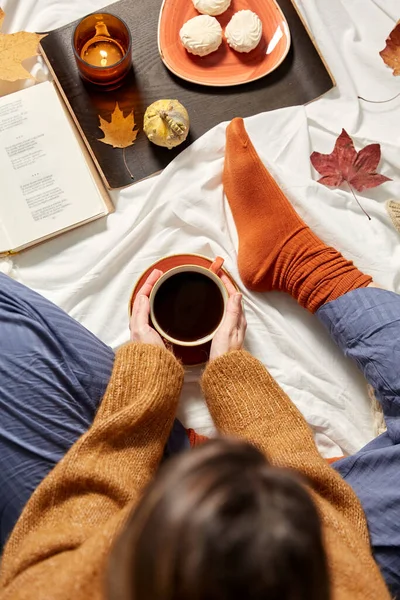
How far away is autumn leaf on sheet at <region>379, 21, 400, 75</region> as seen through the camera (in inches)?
35.6

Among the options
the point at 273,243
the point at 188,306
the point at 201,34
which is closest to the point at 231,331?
the point at 188,306

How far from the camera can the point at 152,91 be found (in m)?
0.89

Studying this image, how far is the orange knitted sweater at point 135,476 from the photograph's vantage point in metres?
0.45

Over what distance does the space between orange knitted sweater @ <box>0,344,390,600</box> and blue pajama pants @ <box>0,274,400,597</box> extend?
53 millimetres

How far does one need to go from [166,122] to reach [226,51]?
17 centimetres

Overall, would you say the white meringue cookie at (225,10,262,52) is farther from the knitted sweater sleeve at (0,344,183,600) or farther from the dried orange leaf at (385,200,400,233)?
the knitted sweater sleeve at (0,344,183,600)

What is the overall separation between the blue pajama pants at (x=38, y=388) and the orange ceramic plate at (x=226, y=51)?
0.44m

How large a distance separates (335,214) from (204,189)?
211 mm

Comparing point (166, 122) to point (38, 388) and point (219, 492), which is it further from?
point (219, 492)

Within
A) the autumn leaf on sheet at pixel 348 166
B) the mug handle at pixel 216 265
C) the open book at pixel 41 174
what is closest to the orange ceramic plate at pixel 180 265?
the mug handle at pixel 216 265

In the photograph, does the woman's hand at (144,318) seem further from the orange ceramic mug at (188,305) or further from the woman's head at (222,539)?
the woman's head at (222,539)

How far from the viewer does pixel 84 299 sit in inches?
33.3

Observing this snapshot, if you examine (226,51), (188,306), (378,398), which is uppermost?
(226,51)

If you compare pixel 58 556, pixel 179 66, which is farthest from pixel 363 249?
pixel 58 556
